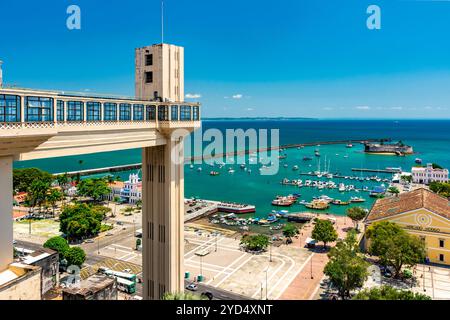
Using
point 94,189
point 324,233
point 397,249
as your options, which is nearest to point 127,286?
point 324,233

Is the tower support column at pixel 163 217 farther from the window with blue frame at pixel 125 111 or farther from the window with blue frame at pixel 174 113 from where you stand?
→ the window with blue frame at pixel 125 111

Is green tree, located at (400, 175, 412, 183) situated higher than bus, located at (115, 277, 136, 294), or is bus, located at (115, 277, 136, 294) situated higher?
green tree, located at (400, 175, 412, 183)

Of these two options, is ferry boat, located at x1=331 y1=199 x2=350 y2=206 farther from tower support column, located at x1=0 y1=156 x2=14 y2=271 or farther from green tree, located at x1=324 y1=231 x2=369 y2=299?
tower support column, located at x1=0 y1=156 x2=14 y2=271

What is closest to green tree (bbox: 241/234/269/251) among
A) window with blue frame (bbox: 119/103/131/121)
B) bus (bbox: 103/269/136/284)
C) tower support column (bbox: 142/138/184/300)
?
bus (bbox: 103/269/136/284)

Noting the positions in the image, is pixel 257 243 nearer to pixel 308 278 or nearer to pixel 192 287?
pixel 308 278

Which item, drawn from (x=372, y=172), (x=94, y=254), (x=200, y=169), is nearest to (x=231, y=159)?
(x=200, y=169)

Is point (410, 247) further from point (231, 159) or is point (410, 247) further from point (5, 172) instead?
point (231, 159)
